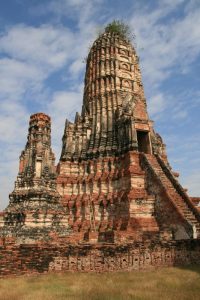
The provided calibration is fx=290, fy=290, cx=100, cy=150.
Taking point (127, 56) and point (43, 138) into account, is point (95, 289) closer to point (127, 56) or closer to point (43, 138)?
point (43, 138)

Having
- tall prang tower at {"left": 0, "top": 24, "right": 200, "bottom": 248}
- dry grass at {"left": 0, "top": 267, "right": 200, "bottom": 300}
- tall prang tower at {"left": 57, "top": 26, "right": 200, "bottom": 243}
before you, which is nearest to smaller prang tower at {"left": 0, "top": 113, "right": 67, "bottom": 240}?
tall prang tower at {"left": 0, "top": 24, "right": 200, "bottom": 248}

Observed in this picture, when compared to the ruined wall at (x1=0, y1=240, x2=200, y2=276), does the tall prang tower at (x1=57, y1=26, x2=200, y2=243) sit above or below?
above

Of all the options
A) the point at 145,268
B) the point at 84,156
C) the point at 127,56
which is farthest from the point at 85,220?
the point at 127,56

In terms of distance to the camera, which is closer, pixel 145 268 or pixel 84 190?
pixel 145 268

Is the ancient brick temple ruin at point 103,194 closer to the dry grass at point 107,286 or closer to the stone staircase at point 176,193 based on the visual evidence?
the stone staircase at point 176,193

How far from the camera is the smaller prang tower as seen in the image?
13.2m

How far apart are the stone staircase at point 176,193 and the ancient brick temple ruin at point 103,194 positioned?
0.06 meters

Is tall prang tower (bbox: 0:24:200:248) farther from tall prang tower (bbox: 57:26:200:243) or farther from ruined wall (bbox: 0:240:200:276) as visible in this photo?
ruined wall (bbox: 0:240:200:276)

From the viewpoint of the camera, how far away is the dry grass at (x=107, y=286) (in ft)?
23.7

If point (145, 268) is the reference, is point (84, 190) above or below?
above

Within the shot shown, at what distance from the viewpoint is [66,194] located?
19.0m

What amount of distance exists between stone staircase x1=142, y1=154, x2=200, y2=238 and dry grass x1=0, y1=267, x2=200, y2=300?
14.1 ft

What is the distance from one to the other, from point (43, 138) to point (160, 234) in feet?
26.6

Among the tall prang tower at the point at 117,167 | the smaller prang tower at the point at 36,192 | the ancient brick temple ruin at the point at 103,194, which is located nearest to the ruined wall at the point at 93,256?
the ancient brick temple ruin at the point at 103,194
